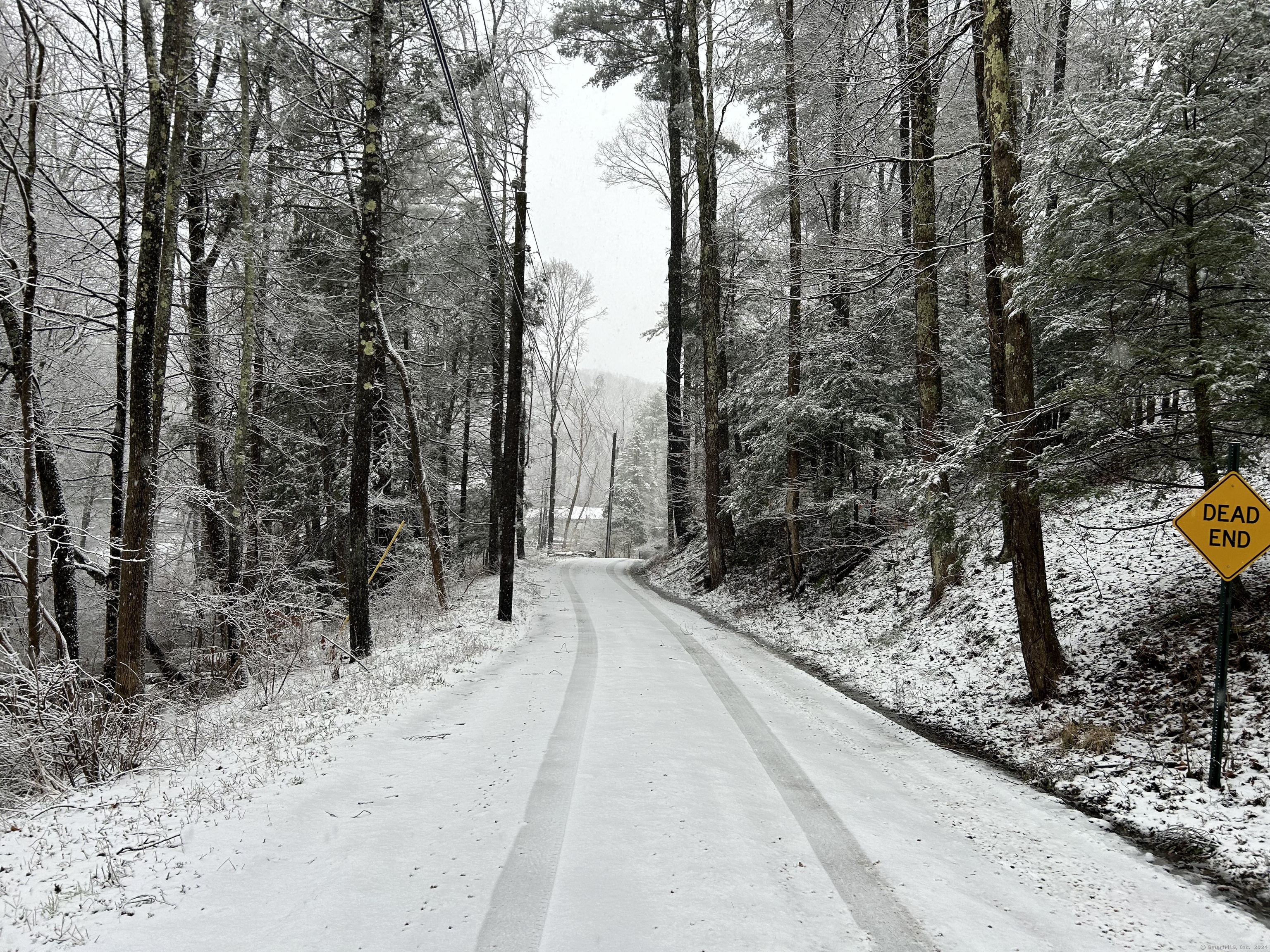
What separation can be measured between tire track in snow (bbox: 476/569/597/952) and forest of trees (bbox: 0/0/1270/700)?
183 inches

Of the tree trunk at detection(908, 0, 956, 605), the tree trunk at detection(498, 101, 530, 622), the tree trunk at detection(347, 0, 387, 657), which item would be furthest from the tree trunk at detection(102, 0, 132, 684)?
the tree trunk at detection(908, 0, 956, 605)

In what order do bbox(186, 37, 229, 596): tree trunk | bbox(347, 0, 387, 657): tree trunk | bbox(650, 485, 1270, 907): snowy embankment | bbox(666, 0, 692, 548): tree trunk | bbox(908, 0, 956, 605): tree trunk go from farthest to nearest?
bbox(666, 0, 692, 548): tree trunk → bbox(186, 37, 229, 596): tree trunk → bbox(347, 0, 387, 657): tree trunk → bbox(908, 0, 956, 605): tree trunk → bbox(650, 485, 1270, 907): snowy embankment


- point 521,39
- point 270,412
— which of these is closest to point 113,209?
point 270,412

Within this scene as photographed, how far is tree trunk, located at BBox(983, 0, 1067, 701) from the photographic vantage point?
267 inches

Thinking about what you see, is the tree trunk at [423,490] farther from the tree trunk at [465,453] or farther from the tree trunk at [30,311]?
the tree trunk at [465,453]

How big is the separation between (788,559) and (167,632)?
15.0 metres

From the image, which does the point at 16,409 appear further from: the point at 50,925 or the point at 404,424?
the point at 50,925

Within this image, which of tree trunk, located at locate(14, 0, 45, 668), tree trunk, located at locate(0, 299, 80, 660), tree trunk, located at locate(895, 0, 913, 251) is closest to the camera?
tree trunk, located at locate(895, 0, 913, 251)

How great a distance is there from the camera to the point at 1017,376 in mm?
7047

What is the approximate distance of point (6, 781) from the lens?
196 inches

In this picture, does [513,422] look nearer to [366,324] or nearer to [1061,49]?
[366,324]

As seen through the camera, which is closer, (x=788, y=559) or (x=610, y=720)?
(x=610, y=720)

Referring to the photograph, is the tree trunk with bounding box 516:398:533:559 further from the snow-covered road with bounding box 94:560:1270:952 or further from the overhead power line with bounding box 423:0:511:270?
the snow-covered road with bounding box 94:560:1270:952

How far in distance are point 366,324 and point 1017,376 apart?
9.09 metres
